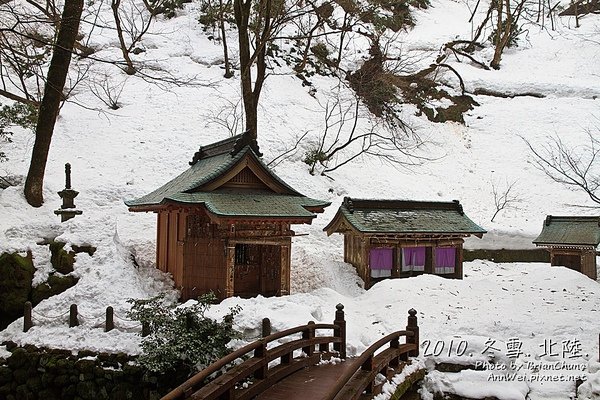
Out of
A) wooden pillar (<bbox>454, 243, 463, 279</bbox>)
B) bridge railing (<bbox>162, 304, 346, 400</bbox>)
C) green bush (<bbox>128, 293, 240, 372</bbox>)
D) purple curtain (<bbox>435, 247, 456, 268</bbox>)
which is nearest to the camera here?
bridge railing (<bbox>162, 304, 346, 400</bbox>)

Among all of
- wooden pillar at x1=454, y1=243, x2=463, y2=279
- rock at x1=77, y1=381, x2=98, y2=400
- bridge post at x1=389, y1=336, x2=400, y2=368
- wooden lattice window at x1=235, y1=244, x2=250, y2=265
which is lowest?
rock at x1=77, y1=381, x2=98, y2=400

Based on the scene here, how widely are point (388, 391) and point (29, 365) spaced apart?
868 cm

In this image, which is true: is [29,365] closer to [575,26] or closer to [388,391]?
[388,391]

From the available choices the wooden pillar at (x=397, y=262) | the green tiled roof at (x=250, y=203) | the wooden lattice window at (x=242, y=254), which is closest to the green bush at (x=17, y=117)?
the green tiled roof at (x=250, y=203)

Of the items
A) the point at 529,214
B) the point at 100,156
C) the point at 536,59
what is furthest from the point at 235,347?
the point at 536,59

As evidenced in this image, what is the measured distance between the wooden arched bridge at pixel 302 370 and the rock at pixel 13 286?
7.53m

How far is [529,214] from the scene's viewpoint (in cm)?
2816

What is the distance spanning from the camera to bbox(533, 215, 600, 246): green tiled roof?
21172mm

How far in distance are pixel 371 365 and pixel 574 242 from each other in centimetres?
1753

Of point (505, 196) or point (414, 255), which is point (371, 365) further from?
point (505, 196)

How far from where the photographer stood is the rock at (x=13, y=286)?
13391 mm

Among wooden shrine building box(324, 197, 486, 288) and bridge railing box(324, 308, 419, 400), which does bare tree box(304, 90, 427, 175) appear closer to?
wooden shrine building box(324, 197, 486, 288)

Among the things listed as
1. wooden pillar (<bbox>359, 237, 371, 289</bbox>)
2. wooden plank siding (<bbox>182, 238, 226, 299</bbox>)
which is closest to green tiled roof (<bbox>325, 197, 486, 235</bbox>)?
wooden pillar (<bbox>359, 237, 371, 289</bbox>)

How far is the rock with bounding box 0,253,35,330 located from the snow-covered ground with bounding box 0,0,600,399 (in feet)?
1.54
